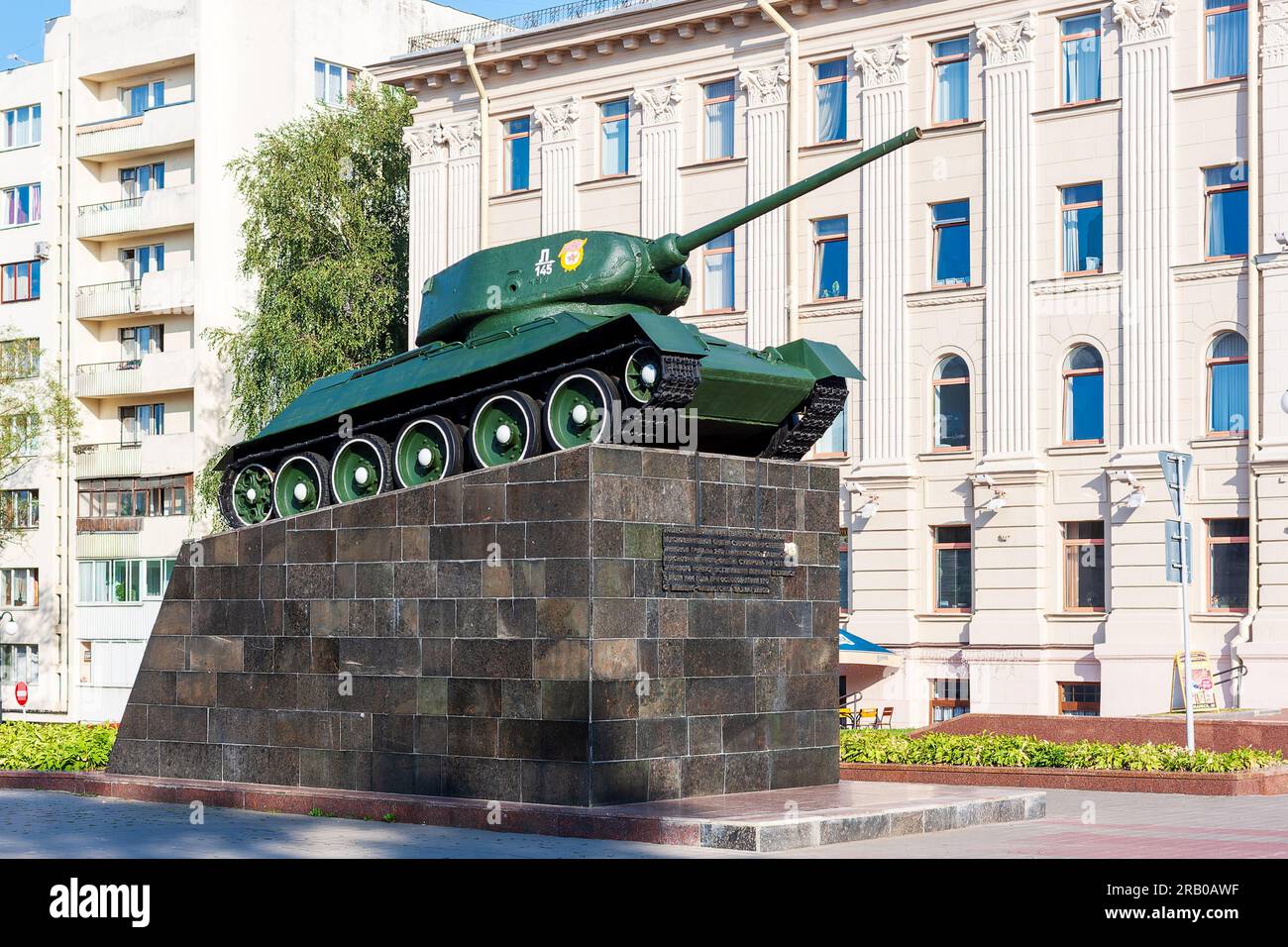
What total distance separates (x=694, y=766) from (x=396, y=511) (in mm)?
3700

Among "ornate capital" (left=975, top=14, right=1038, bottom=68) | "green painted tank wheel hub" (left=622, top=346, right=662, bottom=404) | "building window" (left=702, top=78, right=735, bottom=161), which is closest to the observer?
"green painted tank wheel hub" (left=622, top=346, right=662, bottom=404)

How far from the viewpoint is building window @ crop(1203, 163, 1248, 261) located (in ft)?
113

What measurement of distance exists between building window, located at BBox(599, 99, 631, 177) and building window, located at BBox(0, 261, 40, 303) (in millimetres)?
24015

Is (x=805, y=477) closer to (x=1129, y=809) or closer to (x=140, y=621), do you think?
(x=1129, y=809)

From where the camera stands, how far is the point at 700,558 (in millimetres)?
17688

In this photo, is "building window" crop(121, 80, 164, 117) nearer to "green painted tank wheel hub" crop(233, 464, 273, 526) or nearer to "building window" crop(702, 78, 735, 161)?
"building window" crop(702, 78, 735, 161)

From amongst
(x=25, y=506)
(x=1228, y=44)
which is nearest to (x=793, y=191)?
(x=1228, y=44)

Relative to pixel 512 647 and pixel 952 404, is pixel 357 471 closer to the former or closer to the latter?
pixel 512 647

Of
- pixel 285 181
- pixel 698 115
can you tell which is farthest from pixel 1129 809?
pixel 285 181

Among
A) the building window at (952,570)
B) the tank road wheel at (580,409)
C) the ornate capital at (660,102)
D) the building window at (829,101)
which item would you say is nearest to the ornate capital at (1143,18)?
the building window at (829,101)

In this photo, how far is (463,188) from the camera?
145ft

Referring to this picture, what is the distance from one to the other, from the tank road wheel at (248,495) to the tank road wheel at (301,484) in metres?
0.21

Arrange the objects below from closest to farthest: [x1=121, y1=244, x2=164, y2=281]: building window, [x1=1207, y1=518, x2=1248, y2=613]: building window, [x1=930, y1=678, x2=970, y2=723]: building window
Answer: [x1=1207, y1=518, x2=1248, y2=613]: building window < [x1=930, y1=678, x2=970, y2=723]: building window < [x1=121, y1=244, x2=164, y2=281]: building window

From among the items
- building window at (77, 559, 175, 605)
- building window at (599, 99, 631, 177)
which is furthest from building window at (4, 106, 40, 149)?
building window at (599, 99, 631, 177)
